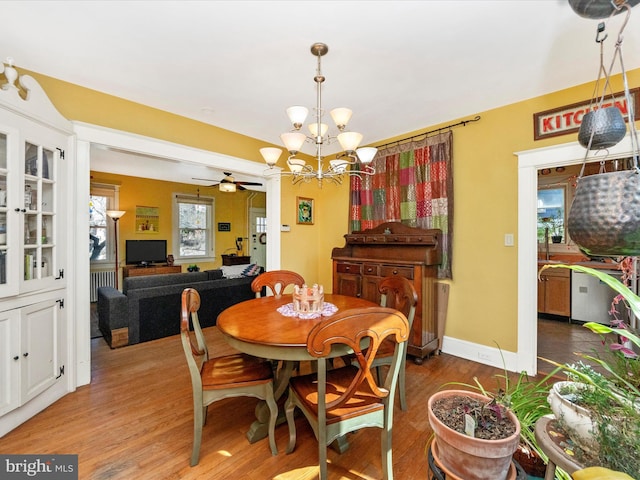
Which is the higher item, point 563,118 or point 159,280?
point 563,118

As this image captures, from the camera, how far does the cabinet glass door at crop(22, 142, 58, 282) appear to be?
216cm

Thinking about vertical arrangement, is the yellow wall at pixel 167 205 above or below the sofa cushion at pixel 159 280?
above

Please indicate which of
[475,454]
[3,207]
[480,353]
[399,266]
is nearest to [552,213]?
[480,353]

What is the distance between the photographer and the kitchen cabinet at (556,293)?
4.33 m

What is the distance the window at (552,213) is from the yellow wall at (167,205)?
6226 millimetres

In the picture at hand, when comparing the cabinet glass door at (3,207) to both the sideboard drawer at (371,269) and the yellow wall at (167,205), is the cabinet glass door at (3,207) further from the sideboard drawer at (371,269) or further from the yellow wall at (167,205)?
the yellow wall at (167,205)

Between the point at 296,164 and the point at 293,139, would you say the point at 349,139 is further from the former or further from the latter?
the point at 296,164

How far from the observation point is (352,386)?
1.44m

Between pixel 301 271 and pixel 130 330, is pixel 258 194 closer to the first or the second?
pixel 301 271

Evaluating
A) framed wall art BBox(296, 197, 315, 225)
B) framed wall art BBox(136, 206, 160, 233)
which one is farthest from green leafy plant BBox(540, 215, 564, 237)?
framed wall art BBox(136, 206, 160, 233)

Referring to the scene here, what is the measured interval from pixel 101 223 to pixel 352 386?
6.48 meters

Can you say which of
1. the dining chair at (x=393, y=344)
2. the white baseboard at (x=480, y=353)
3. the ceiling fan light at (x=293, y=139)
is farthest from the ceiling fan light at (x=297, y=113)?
the white baseboard at (x=480, y=353)

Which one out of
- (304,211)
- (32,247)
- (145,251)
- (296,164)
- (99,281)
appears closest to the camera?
(32,247)

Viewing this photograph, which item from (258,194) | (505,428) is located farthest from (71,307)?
(258,194)
